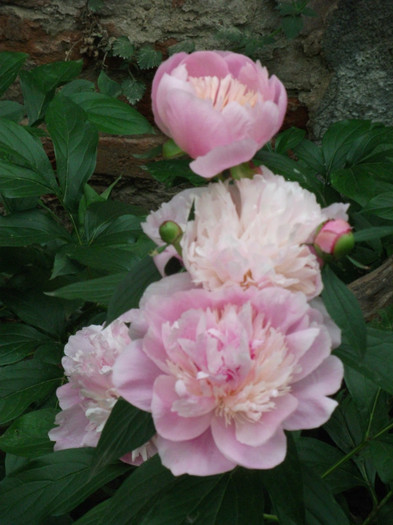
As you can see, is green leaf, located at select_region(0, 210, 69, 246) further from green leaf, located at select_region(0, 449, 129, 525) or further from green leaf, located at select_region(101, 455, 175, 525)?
green leaf, located at select_region(101, 455, 175, 525)

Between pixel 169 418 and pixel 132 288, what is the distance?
123mm

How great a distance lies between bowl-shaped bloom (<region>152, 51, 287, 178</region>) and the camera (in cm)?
53

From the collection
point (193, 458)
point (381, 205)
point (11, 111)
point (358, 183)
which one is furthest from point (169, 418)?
point (11, 111)

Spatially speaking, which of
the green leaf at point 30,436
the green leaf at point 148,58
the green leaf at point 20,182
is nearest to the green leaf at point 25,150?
the green leaf at point 20,182

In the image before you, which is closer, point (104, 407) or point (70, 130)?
point (104, 407)

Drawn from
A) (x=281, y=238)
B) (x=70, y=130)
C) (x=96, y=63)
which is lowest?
(x=96, y=63)

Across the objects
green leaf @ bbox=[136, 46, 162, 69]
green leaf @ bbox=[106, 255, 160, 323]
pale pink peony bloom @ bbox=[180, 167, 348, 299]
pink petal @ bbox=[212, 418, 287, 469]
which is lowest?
green leaf @ bbox=[136, 46, 162, 69]

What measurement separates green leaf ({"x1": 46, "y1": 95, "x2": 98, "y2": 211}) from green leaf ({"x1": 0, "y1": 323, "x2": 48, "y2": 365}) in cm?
23

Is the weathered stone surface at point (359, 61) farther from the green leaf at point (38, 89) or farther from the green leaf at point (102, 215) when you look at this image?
the green leaf at point (102, 215)

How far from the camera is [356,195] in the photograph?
1.21 meters

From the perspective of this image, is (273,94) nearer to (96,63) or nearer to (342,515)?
(342,515)

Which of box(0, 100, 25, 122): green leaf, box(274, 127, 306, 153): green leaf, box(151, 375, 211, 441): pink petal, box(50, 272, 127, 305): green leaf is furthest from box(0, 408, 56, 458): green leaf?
box(274, 127, 306, 153): green leaf

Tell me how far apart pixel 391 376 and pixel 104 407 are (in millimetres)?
305

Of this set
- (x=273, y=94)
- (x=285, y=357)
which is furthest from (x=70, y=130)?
(x=285, y=357)
